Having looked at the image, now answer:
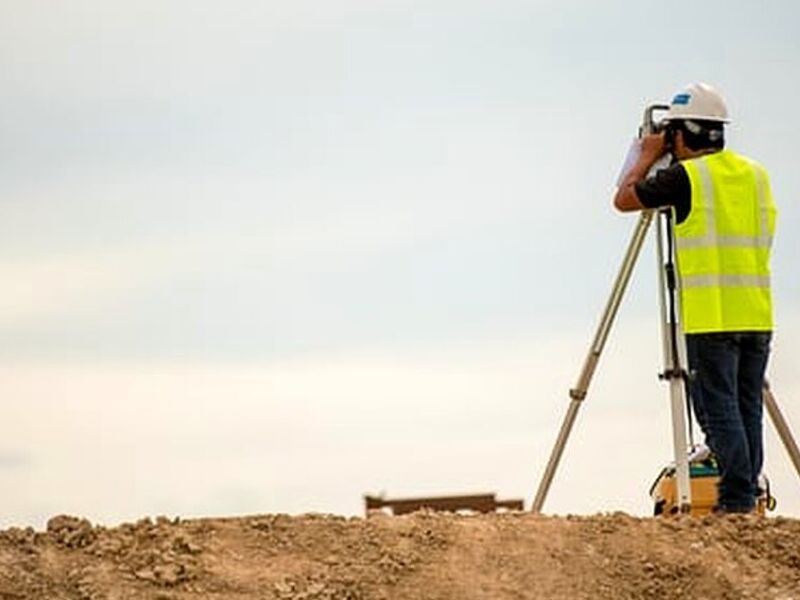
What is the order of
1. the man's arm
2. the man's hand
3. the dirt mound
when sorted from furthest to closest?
the man's hand
the man's arm
the dirt mound

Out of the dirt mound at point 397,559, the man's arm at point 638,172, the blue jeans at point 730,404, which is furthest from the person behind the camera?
the man's arm at point 638,172

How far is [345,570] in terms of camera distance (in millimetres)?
8977

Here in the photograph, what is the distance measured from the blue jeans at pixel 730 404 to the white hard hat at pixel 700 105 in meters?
1.39

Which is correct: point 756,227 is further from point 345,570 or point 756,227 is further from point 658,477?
point 345,570

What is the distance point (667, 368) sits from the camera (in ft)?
36.4

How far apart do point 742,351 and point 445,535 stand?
9.06 ft

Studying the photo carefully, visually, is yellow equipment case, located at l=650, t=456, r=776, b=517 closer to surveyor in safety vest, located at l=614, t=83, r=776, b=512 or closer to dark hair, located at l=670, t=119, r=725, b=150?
surveyor in safety vest, located at l=614, t=83, r=776, b=512

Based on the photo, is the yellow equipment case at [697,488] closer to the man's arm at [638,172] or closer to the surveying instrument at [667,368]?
the surveying instrument at [667,368]

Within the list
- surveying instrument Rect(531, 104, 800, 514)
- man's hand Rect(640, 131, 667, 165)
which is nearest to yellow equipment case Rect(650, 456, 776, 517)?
surveying instrument Rect(531, 104, 800, 514)

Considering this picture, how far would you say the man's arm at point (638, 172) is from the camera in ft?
36.1

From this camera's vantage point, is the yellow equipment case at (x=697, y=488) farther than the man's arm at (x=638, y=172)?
Yes

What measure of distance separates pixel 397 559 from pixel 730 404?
9.24 ft

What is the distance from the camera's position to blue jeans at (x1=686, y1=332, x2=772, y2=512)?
10891 mm

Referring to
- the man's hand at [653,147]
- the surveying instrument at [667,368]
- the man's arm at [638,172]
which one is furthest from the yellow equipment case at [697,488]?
the man's hand at [653,147]
